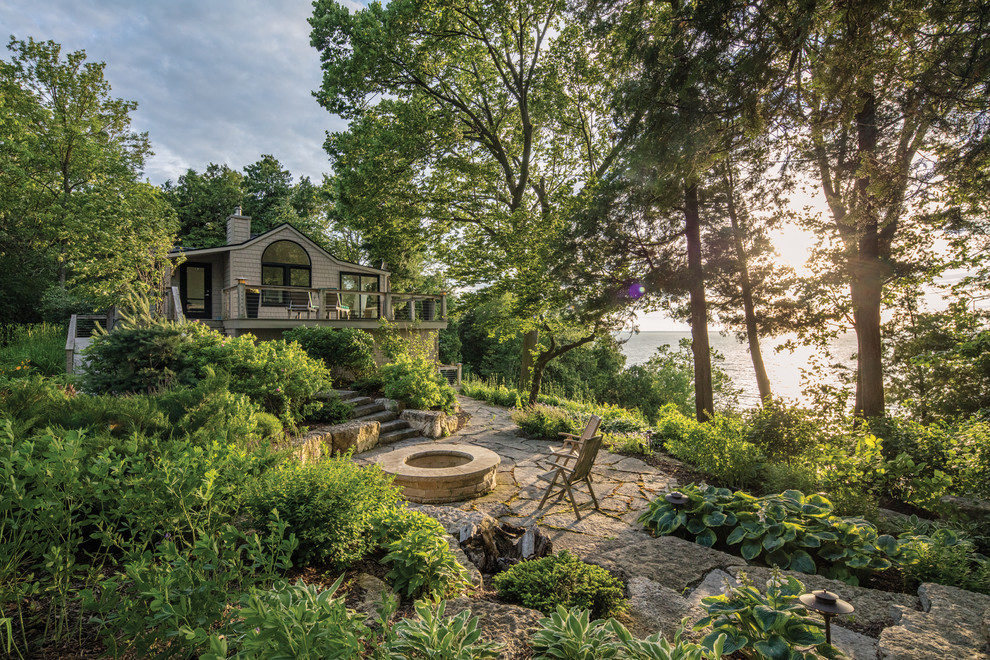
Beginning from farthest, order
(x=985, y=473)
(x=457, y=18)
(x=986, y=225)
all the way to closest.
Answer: (x=457, y=18) → (x=986, y=225) → (x=985, y=473)

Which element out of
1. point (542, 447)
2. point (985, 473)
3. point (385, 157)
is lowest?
point (542, 447)

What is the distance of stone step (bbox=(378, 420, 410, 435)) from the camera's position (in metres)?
7.73

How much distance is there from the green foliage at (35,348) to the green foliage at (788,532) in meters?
11.0

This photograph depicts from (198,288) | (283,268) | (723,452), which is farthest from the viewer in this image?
(283,268)

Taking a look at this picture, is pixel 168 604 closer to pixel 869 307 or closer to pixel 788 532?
pixel 788 532

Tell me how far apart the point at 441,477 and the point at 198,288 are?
1561 cm

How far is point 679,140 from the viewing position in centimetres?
524

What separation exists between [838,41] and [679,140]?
166 cm

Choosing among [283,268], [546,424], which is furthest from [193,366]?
[283,268]

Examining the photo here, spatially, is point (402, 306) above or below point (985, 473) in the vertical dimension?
above

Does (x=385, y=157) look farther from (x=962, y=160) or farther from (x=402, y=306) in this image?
(x=962, y=160)

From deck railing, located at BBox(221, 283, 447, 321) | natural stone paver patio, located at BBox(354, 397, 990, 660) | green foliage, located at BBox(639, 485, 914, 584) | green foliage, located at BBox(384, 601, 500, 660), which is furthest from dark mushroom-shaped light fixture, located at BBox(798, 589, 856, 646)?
deck railing, located at BBox(221, 283, 447, 321)

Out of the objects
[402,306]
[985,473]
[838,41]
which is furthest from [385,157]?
[985,473]

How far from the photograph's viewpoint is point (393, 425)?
7.89 metres
